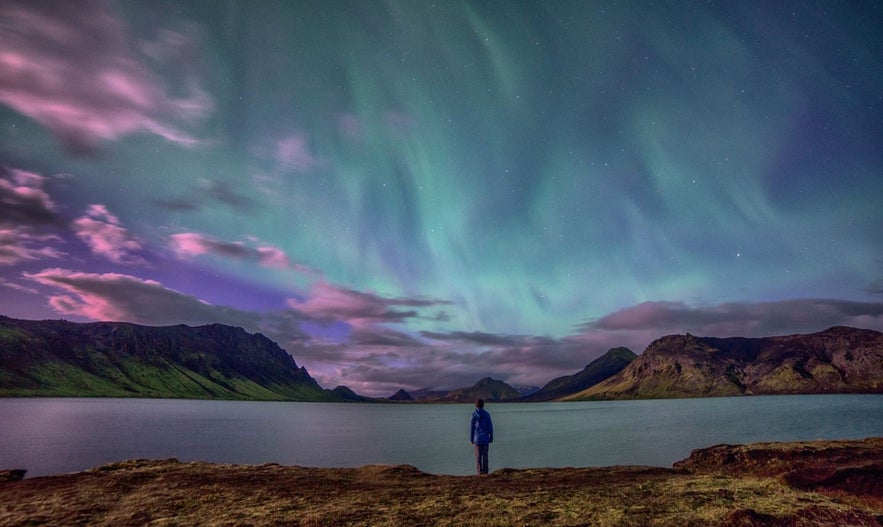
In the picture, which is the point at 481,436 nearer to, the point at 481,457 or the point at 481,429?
the point at 481,429

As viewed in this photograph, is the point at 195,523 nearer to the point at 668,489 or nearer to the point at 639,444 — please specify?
the point at 668,489

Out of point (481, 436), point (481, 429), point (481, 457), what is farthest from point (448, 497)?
point (481, 457)

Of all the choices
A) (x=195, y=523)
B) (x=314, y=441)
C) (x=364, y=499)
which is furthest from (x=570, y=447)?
(x=195, y=523)

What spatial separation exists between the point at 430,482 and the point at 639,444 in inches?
2745

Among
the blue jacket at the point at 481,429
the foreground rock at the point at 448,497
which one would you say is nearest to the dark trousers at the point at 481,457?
the blue jacket at the point at 481,429

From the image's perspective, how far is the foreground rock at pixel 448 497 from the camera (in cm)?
1747

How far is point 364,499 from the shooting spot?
21.2 meters

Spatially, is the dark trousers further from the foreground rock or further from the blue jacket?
the foreground rock

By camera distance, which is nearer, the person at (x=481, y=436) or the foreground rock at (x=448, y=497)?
the foreground rock at (x=448, y=497)

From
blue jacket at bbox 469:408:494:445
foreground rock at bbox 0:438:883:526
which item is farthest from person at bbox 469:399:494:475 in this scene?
foreground rock at bbox 0:438:883:526

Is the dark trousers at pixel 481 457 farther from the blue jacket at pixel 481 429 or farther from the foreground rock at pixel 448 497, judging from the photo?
the foreground rock at pixel 448 497

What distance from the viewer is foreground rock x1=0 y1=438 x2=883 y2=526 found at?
57.3ft

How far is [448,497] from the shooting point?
2125 centimetres

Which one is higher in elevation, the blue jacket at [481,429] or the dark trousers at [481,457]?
the blue jacket at [481,429]
